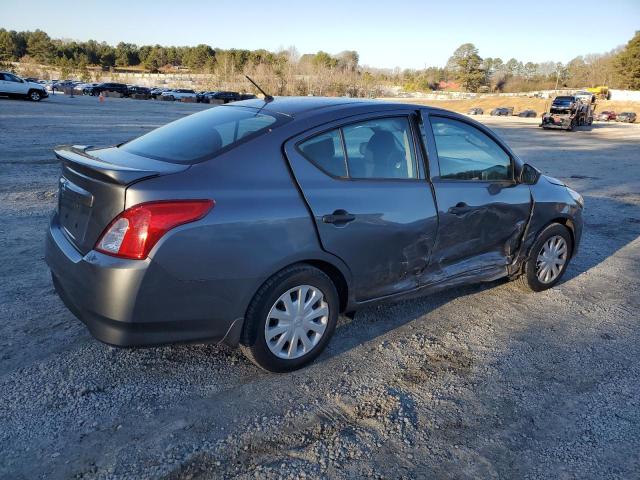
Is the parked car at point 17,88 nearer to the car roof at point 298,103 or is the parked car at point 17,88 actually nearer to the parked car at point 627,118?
the car roof at point 298,103

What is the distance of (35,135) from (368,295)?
580 inches

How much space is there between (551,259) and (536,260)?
0.83ft

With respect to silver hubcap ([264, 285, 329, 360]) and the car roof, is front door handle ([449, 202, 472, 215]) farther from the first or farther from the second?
silver hubcap ([264, 285, 329, 360])

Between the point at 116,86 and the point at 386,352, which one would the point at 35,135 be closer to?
the point at 386,352

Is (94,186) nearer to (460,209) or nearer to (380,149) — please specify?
(380,149)

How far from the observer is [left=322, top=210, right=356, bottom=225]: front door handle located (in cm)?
303

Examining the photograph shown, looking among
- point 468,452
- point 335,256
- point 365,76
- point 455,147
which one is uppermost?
point 365,76

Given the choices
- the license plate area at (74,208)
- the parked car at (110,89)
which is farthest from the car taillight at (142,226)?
the parked car at (110,89)

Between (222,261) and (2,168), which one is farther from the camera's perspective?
(2,168)

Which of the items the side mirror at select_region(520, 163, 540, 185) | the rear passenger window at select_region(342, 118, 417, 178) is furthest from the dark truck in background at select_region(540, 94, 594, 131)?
the rear passenger window at select_region(342, 118, 417, 178)

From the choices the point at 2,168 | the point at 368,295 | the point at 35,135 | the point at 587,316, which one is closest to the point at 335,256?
the point at 368,295

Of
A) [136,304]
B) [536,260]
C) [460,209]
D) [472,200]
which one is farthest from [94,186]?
[536,260]

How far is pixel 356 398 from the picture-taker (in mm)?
2984

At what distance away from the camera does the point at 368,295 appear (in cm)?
345
